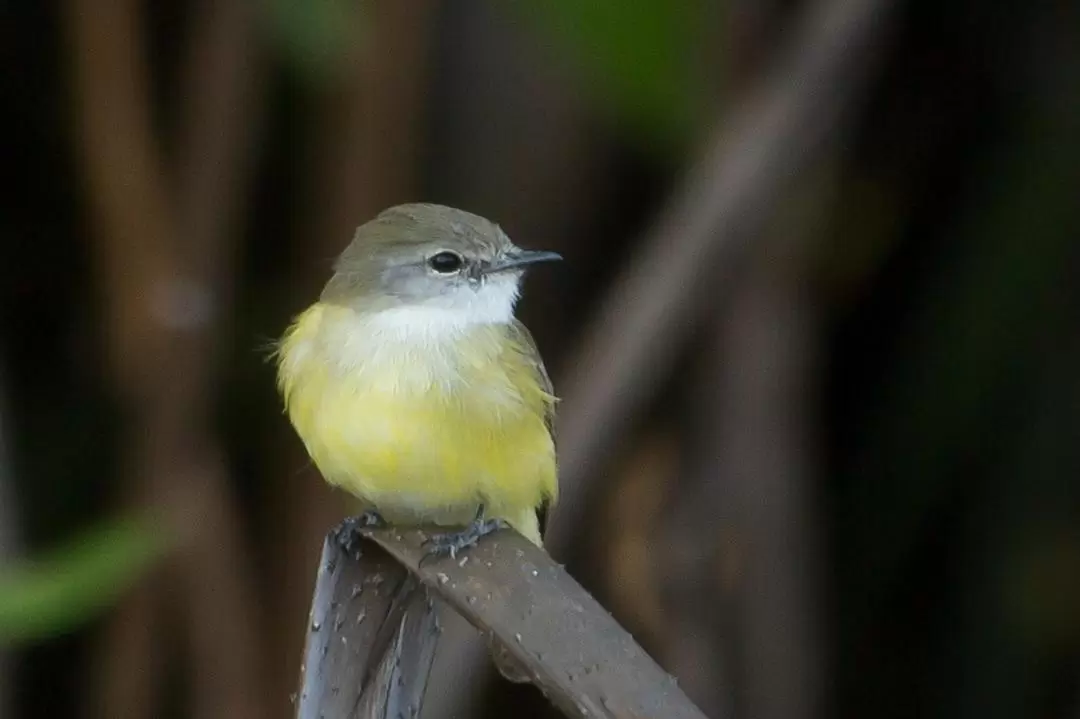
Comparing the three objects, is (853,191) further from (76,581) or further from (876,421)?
(76,581)

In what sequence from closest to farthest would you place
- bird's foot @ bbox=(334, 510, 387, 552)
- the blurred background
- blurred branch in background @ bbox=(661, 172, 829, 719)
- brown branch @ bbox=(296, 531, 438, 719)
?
1. brown branch @ bbox=(296, 531, 438, 719)
2. bird's foot @ bbox=(334, 510, 387, 552)
3. the blurred background
4. blurred branch in background @ bbox=(661, 172, 829, 719)

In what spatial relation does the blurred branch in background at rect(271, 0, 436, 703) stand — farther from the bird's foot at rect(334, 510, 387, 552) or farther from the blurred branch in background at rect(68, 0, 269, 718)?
the bird's foot at rect(334, 510, 387, 552)

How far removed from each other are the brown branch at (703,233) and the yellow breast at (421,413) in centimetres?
10

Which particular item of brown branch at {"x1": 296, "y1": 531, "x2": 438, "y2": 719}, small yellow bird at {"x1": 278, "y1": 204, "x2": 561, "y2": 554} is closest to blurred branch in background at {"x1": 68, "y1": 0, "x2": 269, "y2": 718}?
small yellow bird at {"x1": 278, "y1": 204, "x2": 561, "y2": 554}

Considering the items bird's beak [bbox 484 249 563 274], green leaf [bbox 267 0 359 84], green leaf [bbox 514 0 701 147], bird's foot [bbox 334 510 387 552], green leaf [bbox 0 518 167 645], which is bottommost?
green leaf [bbox 0 518 167 645]

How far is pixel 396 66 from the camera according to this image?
2529mm

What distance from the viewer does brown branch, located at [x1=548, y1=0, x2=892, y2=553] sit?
2197 mm

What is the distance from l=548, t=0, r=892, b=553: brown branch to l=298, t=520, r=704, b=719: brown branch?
2.51 feet

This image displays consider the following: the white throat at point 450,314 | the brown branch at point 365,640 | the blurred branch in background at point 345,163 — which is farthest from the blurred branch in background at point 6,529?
the brown branch at point 365,640

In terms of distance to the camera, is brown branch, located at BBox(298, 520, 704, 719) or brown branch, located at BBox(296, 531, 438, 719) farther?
brown branch, located at BBox(296, 531, 438, 719)

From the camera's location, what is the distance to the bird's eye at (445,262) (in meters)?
2.18

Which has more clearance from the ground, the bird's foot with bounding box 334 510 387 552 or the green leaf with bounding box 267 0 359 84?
the green leaf with bounding box 267 0 359 84

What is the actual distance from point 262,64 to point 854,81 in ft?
3.36

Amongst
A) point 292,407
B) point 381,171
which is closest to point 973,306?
point 381,171
